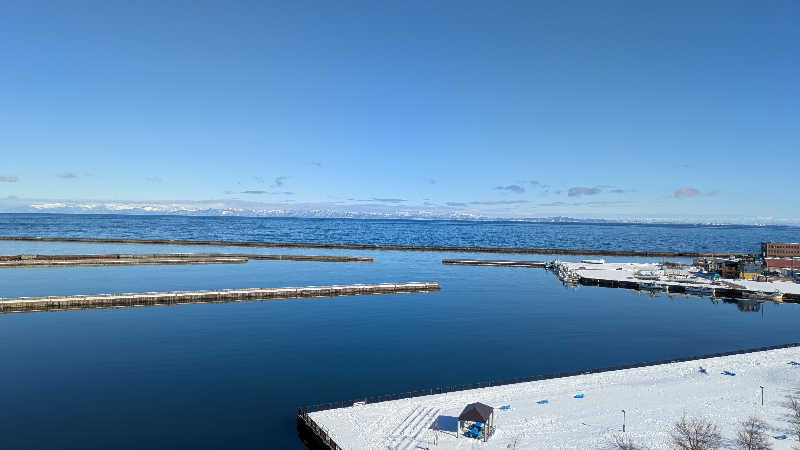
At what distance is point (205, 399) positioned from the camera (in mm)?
36281

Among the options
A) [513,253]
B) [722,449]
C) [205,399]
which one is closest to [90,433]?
[205,399]

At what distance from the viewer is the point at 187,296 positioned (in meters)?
75.0

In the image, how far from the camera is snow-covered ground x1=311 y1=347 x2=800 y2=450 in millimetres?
28828

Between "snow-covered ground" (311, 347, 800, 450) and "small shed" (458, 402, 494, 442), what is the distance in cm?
55

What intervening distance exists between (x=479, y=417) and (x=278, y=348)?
2790 centimetres

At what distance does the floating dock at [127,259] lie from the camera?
4386 inches

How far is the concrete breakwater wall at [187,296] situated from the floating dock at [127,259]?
169ft

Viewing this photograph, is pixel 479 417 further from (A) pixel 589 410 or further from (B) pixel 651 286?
(B) pixel 651 286

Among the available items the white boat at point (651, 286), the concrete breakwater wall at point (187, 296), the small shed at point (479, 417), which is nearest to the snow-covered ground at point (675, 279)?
the white boat at point (651, 286)

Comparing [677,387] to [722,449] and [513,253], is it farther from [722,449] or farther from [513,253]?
[513,253]

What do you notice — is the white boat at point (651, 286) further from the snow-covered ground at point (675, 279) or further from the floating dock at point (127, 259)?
the floating dock at point (127, 259)

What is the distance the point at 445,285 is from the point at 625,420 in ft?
209

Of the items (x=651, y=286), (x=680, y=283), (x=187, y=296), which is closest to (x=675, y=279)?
(x=680, y=283)

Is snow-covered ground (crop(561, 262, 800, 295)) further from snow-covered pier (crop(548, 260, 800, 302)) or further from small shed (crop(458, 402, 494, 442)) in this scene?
small shed (crop(458, 402, 494, 442))
